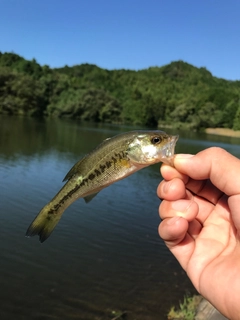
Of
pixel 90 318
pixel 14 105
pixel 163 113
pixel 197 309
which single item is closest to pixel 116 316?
pixel 90 318

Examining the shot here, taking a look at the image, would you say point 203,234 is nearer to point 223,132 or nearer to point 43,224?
point 43,224

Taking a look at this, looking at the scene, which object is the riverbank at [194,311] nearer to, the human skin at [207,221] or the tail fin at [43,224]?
the human skin at [207,221]

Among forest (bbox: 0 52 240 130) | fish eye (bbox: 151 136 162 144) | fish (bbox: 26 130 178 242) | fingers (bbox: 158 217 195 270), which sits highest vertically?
fish eye (bbox: 151 136 162 144)

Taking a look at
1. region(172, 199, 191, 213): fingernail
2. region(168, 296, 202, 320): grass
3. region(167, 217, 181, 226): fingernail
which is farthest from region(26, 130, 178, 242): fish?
region(168, 296, 202, 320): grass

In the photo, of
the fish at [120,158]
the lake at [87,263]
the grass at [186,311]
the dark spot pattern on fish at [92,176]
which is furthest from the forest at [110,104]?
the fish at [120,158]

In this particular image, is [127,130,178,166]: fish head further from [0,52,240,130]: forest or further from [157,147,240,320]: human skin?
[0,52,240,130]: forest

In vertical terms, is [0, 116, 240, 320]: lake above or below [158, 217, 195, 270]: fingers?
below

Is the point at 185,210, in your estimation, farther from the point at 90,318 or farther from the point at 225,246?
the point at 90,318
